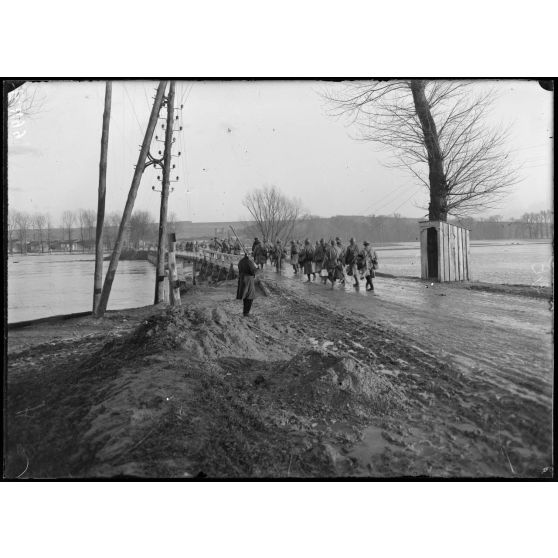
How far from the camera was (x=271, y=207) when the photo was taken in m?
4.10

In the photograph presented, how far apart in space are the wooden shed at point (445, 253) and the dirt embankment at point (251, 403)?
733 millimetres

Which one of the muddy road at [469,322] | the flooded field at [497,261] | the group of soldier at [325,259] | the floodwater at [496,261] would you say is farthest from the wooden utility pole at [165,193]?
the flooded field at [497,261]

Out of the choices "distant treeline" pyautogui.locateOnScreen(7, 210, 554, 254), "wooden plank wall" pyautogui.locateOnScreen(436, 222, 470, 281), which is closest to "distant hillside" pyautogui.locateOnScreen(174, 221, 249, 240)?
"distant treeline" pyautogui.locateOnScreen(7, 210, 554, 254)

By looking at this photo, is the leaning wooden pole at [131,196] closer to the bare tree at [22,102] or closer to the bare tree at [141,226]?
the bare tree at [141,226]

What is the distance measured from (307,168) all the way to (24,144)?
244 centimetres

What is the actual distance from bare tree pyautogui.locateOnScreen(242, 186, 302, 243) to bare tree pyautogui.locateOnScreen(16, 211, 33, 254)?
6.04 ft

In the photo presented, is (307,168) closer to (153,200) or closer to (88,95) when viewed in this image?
(153,200)

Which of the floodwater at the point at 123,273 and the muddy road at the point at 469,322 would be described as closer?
the muddy road at the point at 469,322

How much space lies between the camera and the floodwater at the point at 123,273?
4039 millimetres

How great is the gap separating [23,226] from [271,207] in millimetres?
2113

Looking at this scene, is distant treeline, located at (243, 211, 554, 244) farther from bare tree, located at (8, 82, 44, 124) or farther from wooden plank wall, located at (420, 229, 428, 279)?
bare tree, located at (8, 82, 44, 124)

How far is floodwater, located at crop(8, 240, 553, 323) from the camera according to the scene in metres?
4.04

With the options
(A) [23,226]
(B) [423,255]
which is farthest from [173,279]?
(B) [423,255]

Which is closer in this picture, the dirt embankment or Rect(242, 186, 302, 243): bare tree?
the dirt embankment
